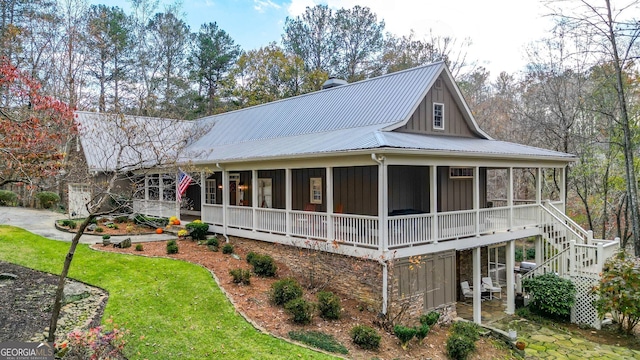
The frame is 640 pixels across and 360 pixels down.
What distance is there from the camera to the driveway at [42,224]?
594 inches

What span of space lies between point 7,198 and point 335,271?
2321cm

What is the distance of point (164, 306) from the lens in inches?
355

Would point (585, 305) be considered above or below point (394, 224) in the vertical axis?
below

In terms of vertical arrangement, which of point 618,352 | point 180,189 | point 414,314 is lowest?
point 618,352

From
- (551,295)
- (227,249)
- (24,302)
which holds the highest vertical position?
(227,249)

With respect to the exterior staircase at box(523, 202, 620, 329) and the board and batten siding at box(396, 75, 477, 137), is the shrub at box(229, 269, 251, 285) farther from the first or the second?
the exterior staircase at box(523, 202, 620, 329)

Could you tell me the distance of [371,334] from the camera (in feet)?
27.5

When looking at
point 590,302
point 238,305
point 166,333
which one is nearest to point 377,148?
point 238,305

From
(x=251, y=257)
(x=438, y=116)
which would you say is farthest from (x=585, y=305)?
(x=251, y=257)

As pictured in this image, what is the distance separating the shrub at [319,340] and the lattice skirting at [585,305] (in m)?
9.19

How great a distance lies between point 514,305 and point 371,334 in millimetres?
7844

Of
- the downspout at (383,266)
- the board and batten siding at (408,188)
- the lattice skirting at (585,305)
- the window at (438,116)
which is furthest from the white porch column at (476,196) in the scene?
the lattice skirting at (585,305)

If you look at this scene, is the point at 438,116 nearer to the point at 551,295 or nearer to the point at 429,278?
the point at 429,278

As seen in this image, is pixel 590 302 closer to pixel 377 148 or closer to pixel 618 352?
pixel 618 352
